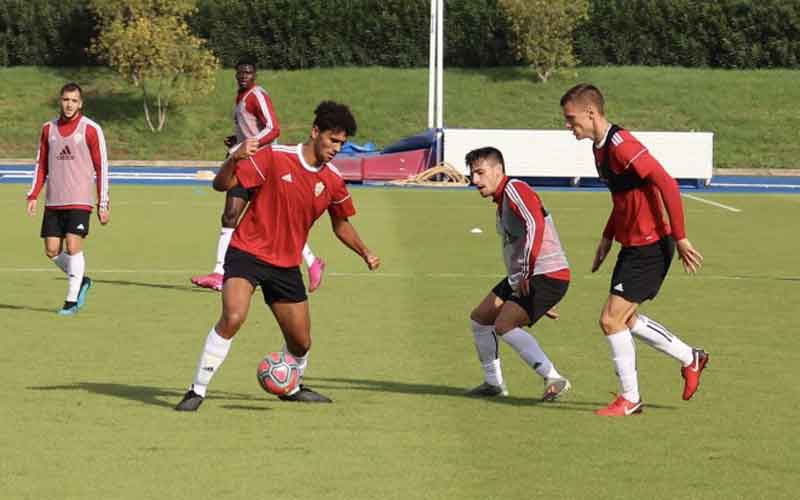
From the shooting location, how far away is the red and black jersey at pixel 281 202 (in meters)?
9.21

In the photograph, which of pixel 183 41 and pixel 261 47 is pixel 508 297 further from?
pixel 261 47

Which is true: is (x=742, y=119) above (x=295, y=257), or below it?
below

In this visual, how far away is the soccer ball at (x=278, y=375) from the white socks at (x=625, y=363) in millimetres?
1941

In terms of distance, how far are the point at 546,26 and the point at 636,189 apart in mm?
48439

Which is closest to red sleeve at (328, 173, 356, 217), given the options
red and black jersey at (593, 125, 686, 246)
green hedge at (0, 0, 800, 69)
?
red and black jersey at (593, 125, 686, 246)

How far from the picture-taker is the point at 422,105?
55094 millimetres

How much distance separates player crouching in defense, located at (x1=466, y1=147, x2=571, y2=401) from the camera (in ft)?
31.5

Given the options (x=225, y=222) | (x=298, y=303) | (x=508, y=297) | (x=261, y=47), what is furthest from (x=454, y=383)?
(x=261, y=47)

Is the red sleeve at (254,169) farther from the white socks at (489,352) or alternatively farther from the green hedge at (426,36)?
the green hedge at (426,36)

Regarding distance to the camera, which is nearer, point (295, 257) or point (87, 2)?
point (295, 257)

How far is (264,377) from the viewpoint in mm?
9570

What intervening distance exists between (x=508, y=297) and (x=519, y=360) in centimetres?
A: 184

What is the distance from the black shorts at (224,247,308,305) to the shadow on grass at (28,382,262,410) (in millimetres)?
713

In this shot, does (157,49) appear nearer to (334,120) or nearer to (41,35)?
(41,35)
